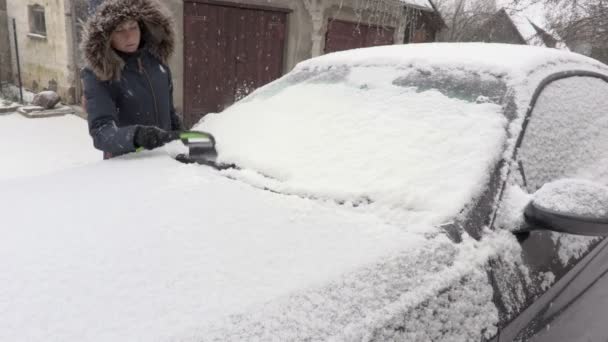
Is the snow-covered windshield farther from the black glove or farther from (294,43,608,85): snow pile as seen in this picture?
the black glove

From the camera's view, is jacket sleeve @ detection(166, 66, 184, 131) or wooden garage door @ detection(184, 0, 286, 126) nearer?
jacket sleeve @ detection(166, 66, 184, 131)

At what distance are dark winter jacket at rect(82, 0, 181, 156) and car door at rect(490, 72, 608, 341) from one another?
1.58 m

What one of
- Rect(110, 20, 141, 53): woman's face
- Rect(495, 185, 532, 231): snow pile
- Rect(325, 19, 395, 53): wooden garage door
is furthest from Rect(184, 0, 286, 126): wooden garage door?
Rect(495, 185, 532, 231): snow pile

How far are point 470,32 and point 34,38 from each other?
13.6 metres

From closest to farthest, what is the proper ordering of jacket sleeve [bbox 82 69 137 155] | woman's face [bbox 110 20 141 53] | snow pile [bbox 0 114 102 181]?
1. jacket sleeve [bbox 82 69 137 155]
2. woman's face [bbox 110 20 141 53]
3. snow pile [bbox 0 114 102 181]

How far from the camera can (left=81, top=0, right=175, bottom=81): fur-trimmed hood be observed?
223 centimetres

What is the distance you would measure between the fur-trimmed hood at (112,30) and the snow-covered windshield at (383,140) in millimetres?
710

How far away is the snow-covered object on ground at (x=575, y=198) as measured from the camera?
1.24m

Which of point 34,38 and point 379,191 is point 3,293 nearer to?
point 379,191

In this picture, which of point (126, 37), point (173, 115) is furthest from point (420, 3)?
point (126, 37)

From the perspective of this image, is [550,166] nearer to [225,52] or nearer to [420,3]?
[225,52]

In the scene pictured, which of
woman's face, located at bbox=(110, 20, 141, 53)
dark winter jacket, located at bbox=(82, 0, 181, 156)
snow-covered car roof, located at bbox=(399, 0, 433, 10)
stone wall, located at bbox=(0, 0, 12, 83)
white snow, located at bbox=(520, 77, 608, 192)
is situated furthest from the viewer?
snow-covered car roof, located at bbox=(399, 0, 433, 10)

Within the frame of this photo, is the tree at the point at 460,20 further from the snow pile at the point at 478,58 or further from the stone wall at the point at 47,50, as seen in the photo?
the snow pile at the point at 478,58

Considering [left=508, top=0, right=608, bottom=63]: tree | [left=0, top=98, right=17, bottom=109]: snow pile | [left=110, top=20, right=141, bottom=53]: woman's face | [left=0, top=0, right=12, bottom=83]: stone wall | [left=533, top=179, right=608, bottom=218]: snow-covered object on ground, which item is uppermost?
[left=508, top=0, right=608, bottom=63]: tree
